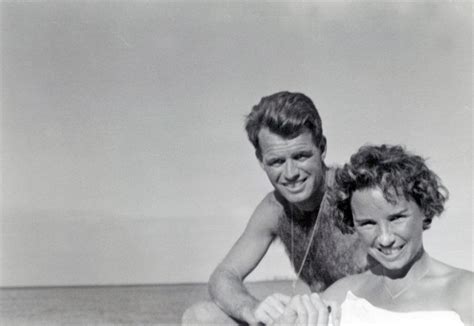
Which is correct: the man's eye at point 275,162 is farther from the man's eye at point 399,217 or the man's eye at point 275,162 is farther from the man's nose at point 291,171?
the man's eye at point 399,217

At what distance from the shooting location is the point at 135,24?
3.98 metres

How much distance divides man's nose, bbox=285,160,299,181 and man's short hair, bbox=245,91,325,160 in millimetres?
133

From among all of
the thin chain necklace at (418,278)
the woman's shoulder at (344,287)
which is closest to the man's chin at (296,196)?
the woman's shoulder at (344,287)

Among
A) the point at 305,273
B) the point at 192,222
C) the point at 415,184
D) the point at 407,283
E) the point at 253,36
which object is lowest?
the point at 192,222

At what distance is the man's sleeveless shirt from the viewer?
333cm

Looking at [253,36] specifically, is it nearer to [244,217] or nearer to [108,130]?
[244,217]

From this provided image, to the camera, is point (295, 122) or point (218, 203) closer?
point (295, 122)

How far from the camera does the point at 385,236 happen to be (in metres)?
2.11

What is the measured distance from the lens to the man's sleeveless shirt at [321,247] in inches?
131

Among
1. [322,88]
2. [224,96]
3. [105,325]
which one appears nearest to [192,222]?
[224,96]

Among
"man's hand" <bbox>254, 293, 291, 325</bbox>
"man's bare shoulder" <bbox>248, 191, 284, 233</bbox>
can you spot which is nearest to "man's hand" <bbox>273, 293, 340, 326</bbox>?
"man's hand" <bbox>254, 293, 291, 325</bbox>

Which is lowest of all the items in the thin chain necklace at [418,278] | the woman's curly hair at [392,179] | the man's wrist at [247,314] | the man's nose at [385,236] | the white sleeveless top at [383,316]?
the man's wrist at [247,314]

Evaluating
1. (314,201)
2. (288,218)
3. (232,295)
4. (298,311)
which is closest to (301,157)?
(314,201)

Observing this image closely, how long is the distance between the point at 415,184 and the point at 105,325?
12183 millimetres
